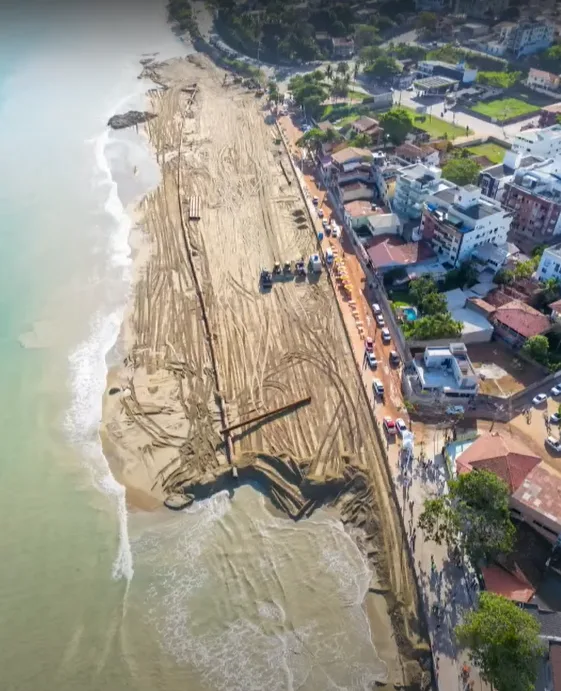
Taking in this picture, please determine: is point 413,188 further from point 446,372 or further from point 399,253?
point 446,372

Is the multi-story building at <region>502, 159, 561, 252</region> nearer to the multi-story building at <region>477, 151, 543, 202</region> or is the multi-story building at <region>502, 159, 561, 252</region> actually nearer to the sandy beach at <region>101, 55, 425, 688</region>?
the multi-story building at <region>477, 151, 543, 202</region>

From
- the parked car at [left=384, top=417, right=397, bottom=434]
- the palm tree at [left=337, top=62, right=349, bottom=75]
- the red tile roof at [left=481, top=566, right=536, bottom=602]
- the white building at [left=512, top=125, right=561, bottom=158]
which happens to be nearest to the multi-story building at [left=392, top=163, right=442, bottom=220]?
the white building at [left=512, top=125, right=561, bottom=158]

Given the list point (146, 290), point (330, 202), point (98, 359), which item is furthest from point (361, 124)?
point (98, 359)

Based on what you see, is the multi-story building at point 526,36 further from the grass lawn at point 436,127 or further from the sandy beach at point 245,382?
the sandy beach at point 245,382

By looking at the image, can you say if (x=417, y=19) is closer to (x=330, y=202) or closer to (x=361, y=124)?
(x=361, y=124)

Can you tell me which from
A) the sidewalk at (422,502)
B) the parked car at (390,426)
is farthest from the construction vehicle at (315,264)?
the parked car at (390,426)
